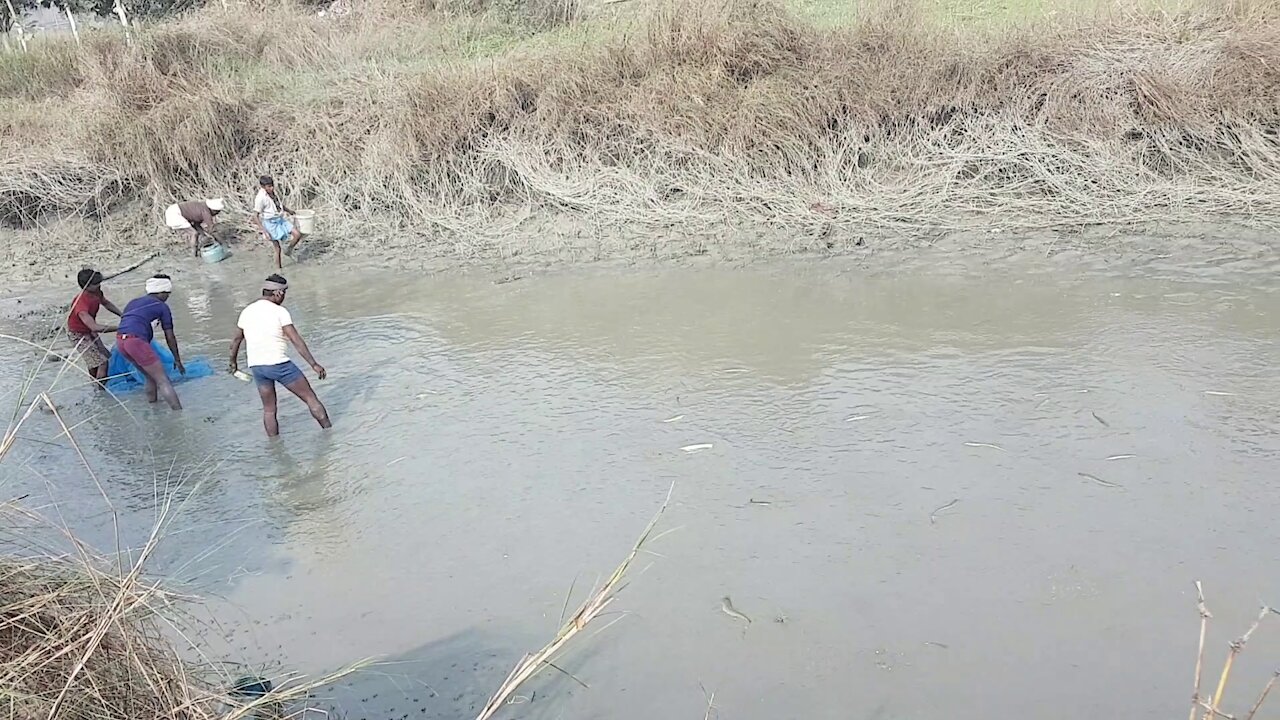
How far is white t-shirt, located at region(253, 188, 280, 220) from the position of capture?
11.8 m

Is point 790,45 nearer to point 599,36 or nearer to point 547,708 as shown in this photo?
point 599,36

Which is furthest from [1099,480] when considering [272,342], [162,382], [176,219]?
[176,219]

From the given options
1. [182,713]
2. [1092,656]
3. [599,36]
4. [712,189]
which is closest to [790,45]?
A: [712,189]

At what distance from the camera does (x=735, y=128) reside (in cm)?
1245

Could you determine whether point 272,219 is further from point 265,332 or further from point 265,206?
point 265,332

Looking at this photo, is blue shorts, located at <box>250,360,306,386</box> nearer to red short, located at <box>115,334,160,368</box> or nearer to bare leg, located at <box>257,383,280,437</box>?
bare leg, located at <box>257,383,280,437</box>

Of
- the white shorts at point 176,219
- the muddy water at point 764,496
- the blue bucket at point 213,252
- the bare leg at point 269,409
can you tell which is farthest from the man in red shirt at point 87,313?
the blue bucket at point 213,252

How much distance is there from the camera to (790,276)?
35.0ft

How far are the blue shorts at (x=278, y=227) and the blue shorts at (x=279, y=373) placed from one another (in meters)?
5.40

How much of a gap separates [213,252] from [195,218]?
1.62 ft

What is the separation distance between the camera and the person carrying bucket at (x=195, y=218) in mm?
12633

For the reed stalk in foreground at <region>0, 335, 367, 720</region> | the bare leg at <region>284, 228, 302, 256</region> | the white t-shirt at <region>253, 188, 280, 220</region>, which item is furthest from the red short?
the reed stalk in foreground at <region>0, 335, 367, 720</region>

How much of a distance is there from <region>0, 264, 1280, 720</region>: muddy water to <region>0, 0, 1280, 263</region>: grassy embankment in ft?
8.55

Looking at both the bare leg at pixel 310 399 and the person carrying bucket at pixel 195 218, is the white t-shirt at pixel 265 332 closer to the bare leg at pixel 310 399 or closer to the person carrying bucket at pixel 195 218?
the bare leg at pixel 310 399
